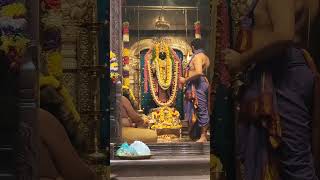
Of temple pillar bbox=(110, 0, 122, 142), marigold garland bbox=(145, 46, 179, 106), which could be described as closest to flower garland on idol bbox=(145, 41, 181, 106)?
marigold garland bbox=(145, 46, 179, 106)

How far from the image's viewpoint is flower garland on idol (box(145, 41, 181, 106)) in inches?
480

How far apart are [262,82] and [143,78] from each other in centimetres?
899

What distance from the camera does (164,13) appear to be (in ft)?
41.2

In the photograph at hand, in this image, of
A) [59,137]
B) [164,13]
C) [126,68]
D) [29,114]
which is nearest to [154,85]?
[126,68]

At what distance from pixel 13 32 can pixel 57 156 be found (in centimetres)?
88

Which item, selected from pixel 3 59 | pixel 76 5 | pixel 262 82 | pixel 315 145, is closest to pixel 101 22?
pixel 76 5

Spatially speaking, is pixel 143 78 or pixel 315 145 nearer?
pixel 315 145

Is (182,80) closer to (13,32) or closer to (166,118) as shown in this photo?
(166,118)

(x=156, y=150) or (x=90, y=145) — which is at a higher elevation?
(x=90, y=145)

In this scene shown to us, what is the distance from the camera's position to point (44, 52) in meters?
3.43

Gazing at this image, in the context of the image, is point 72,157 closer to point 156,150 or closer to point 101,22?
point 101,22

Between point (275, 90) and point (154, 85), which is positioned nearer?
point (275, 90)

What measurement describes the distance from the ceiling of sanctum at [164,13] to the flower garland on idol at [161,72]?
663 millimetres

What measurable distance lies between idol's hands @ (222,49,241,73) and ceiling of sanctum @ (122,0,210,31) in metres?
A: 8.36
